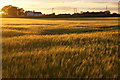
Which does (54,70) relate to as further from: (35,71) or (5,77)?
(5,77)

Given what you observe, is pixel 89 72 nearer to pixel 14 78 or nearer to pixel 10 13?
pixel 14 78

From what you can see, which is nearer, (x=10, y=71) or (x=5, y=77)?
(x=5, y=77)

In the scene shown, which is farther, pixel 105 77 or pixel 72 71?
pixel 72 71

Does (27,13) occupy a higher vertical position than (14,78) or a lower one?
higher

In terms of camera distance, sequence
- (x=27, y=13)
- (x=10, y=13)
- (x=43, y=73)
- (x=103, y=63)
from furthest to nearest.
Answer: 1. (x=27, y=13)
2. (x=10, y=13)
3. (x=103, y=63)
4. (x=43, y=73)

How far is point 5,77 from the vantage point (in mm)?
2281

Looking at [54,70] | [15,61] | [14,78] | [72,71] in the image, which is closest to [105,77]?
[72,71]

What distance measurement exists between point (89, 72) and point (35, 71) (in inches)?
32.6

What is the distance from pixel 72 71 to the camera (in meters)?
2.52

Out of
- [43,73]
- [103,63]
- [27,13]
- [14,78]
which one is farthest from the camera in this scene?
[27,13]

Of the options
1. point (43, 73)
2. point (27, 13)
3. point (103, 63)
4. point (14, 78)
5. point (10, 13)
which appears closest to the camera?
point (14, 78)

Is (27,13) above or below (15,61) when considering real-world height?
above

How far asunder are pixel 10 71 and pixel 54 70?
67cm

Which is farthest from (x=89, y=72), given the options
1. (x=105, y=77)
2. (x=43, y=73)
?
(x=43, y=73)
